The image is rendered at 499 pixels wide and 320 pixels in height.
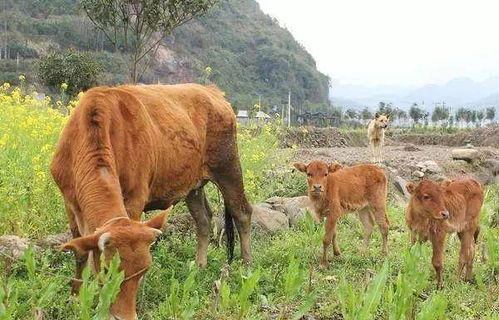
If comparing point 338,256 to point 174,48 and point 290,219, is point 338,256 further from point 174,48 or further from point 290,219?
point 174,48

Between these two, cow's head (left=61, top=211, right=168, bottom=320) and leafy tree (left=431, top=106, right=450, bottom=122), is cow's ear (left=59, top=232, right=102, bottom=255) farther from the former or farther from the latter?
leafy tree (left=431, top=106, right=450, bottom=122)

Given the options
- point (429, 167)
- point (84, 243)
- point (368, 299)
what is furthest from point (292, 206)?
point (429, 167)

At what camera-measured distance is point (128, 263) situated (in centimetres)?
362

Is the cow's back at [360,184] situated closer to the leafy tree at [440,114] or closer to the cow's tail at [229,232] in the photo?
the cow's tail at [229,232]

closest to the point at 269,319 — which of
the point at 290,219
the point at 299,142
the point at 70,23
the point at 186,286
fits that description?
the point at 186,286

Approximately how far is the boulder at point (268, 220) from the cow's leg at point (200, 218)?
1.22 m

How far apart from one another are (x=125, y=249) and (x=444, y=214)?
3454 millimetres

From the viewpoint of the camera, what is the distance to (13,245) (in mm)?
5500

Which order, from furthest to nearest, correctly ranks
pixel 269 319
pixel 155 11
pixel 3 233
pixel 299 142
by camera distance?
pixel 299 142 → pixel 155 11 → pixel 3 233 → pixel 269 319

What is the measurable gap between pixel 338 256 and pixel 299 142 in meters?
19.9

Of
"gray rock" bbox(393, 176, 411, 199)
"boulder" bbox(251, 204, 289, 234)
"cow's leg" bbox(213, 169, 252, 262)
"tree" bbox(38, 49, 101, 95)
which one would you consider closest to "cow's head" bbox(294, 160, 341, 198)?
"cow's leg" bbox(213, 169, 252, 262)

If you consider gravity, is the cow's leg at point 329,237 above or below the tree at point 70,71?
below

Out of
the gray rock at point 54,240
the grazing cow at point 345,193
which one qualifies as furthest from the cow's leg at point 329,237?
the gray rock at point 54,240

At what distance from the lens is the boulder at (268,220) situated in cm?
815
